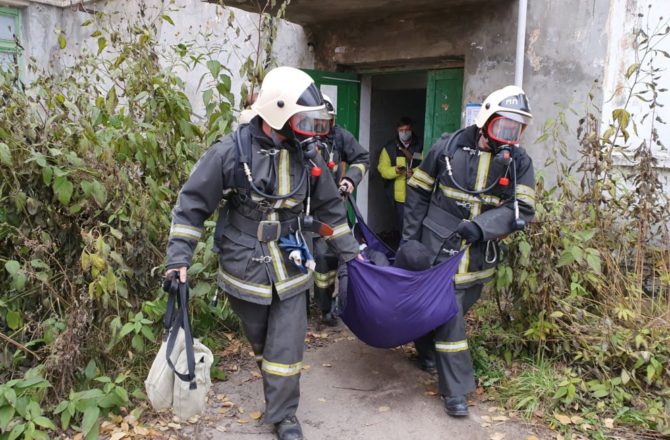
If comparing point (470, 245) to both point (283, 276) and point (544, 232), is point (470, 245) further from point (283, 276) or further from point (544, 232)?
point (283, 276)

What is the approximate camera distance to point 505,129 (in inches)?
132

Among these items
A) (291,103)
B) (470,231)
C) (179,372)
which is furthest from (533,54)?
(179,372)

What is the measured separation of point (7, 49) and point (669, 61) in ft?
29.5

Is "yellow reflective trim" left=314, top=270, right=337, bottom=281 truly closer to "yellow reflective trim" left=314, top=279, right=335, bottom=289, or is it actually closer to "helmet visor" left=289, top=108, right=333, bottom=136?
"yellow reflective trim" left=314, top=279, right=335, bottom=289

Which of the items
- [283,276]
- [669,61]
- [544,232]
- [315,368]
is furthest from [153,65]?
[669,61]

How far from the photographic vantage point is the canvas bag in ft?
8.77

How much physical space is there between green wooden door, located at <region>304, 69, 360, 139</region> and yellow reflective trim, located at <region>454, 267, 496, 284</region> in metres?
3.27

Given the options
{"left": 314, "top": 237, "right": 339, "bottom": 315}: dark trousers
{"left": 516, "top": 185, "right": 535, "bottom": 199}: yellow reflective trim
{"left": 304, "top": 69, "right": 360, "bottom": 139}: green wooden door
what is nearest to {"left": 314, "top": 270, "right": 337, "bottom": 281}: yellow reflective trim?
{"left": 314, "top": 237, "right": 339, "bottom": 315}: dark trousers

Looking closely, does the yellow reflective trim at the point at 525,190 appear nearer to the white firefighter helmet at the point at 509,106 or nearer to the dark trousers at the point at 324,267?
the white firefighter helmet at the point at 509,106

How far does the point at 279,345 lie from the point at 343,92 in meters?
4.12

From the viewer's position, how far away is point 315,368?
4.02 meters

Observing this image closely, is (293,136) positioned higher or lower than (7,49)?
lower

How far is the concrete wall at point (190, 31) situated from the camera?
6.89m

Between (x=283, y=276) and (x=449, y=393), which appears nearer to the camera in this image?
(x=283, y=276)
